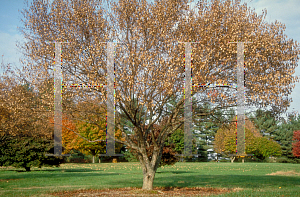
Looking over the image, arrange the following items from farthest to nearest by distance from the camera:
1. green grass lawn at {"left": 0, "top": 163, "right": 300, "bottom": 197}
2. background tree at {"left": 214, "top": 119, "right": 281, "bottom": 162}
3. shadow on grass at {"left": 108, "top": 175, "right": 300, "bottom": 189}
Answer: background tree at {"left": 214, "top": 119, "right": 281, "bottom": 162} < shadow on grass at {"left": 108, "top": 175, "right": 300, "bottom": 189} < green grass lawn at {"left": 0, "top": 163, "right": 300, "bottom": 197}

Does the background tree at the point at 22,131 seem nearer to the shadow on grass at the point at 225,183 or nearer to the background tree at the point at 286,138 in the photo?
the shadow on grass at the point at 225,183

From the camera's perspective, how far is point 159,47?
9.74 metres

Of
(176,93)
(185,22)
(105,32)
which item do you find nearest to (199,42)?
A: (185,22)

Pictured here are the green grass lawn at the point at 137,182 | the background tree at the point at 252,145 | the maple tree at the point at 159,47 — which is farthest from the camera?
the background tree at the point at 252,145

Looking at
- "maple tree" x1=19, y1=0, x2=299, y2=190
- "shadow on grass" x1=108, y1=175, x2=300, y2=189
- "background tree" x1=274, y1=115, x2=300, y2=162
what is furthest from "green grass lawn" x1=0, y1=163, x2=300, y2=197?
"background tree" x1=274, y1=115, x2=300, y2=162

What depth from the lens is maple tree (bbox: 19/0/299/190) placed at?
360 inches

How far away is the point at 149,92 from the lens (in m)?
9.53

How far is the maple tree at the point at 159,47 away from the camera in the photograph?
9.16 metres

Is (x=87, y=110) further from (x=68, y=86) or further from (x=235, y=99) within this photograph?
(x=235, y=99)

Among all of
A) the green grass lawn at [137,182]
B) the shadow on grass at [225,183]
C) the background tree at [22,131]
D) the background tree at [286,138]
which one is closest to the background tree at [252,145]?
the background tree at [286,138]

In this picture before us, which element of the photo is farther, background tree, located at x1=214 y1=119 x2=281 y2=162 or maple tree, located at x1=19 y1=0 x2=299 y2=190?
background tree, located at x1=214 y1=119 x2=281 y2=162

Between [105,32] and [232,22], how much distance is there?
4.48 meters

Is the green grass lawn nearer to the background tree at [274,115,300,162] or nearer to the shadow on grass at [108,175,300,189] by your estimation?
the shadow on grass at [108,175,300,189]

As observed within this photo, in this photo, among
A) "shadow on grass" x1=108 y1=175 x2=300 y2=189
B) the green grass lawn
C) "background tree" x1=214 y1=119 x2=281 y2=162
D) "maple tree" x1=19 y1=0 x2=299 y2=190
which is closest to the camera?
"maple tree" x1=19 y1=0 x2=299 y2=190
